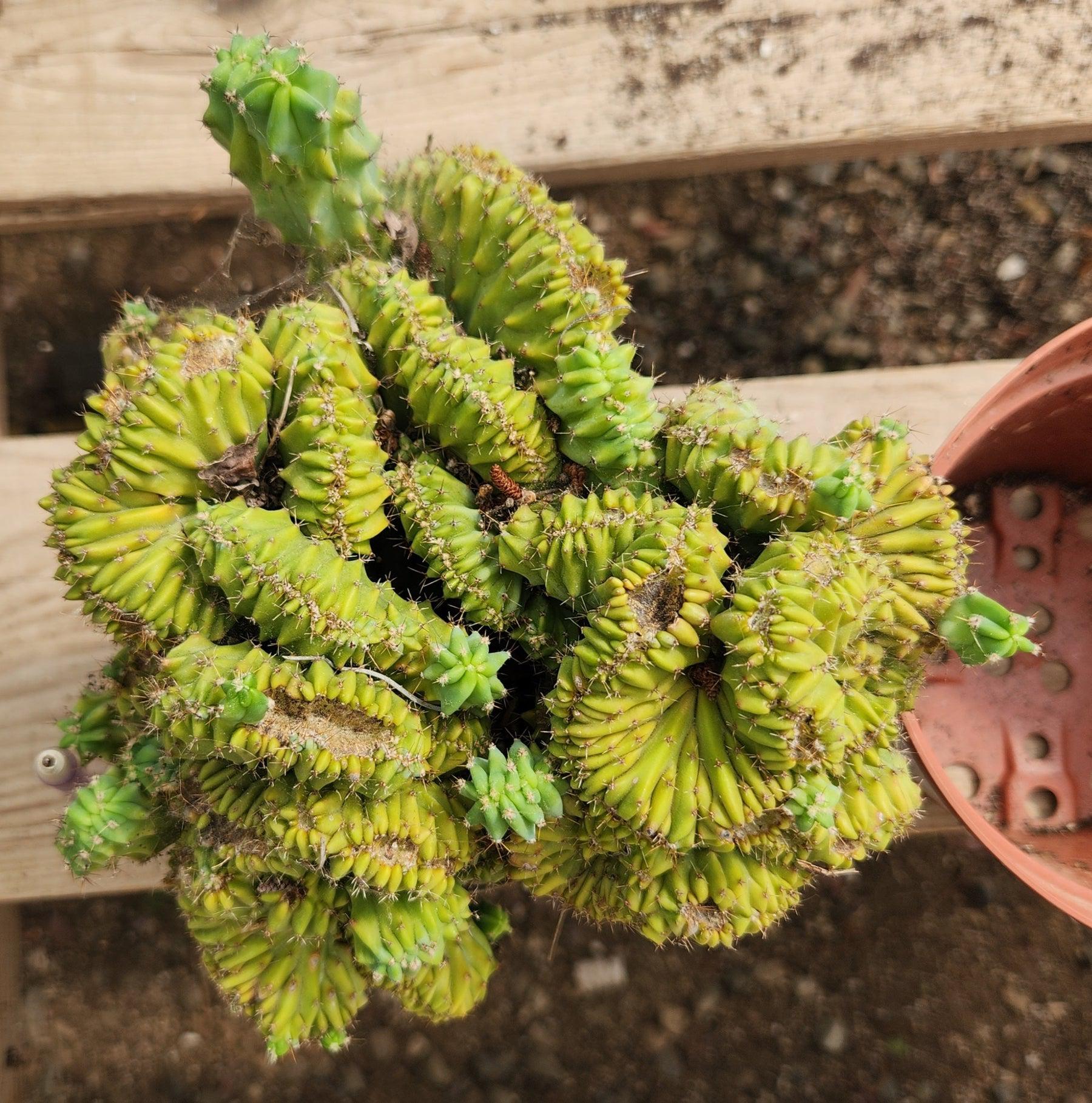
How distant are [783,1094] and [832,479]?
2.10 meters

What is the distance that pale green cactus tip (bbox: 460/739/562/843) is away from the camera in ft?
3.68

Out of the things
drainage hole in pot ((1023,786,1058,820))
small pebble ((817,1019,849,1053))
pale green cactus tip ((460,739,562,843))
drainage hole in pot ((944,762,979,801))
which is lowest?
small pebble ((817,1019,849,1053))

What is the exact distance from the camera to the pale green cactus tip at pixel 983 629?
3.86ft

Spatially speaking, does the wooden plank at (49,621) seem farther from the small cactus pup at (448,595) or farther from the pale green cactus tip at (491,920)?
the pale green cactus tip at (491,920)

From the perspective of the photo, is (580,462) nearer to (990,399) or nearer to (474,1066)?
(990,399)

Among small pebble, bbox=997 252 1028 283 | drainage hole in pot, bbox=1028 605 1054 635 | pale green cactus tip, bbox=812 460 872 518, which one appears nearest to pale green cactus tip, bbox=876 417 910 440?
pale green cactus tip, bbox=812 460 872 518

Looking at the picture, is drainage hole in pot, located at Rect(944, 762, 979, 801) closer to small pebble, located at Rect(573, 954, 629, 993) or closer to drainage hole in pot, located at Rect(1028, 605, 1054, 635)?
drainage hole in pot, located at Rect(1028, 605, 1054, 635)

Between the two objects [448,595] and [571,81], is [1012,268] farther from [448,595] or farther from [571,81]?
[448,595]

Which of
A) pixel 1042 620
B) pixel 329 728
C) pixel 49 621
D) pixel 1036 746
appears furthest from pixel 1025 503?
pixel 49 621

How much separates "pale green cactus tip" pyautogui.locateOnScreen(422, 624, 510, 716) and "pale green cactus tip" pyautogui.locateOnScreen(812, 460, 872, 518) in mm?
440

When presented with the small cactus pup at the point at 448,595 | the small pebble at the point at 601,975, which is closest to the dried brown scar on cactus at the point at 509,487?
the small cactus pup at the point at 448,595

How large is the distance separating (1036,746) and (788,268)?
1.47 metres

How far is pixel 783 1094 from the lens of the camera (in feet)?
8.08

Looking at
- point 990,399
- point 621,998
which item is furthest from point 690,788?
point 621,998
